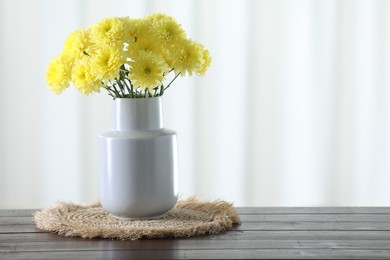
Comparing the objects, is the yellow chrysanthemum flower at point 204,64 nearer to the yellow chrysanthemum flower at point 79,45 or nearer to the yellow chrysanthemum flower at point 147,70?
the yellow chrysanthemum flower at point 147,70

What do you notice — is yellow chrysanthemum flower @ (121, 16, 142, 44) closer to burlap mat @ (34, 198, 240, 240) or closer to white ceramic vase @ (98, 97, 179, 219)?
white ceramic vase @ (98, 97, 179, 219)

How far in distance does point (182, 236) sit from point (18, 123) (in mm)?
1621

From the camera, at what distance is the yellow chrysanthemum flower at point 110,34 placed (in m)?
1.44

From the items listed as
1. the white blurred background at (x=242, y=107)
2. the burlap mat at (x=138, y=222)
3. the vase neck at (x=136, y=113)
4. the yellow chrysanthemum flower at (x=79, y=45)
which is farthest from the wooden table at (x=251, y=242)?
the white blurred background at (x=242, y=107)

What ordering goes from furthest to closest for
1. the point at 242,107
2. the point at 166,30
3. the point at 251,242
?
the point at 242,107, the point at 166,30, the point at 251,242

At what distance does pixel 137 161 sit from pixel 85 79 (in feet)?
0.60

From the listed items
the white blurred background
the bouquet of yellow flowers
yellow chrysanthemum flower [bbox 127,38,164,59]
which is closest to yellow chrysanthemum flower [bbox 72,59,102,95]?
the bouquet of yellow flowers

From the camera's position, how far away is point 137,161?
1.47 m

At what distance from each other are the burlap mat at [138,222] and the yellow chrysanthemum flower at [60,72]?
0.85 feet

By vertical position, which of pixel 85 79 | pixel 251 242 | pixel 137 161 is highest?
pixel 85 79

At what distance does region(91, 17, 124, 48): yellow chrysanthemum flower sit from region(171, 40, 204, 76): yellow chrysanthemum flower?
111mm

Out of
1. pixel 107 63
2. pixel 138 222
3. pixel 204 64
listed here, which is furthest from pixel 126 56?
pixel 138 222

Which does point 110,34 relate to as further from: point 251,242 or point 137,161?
point 251,242

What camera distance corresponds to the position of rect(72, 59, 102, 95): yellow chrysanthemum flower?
4.71ft
